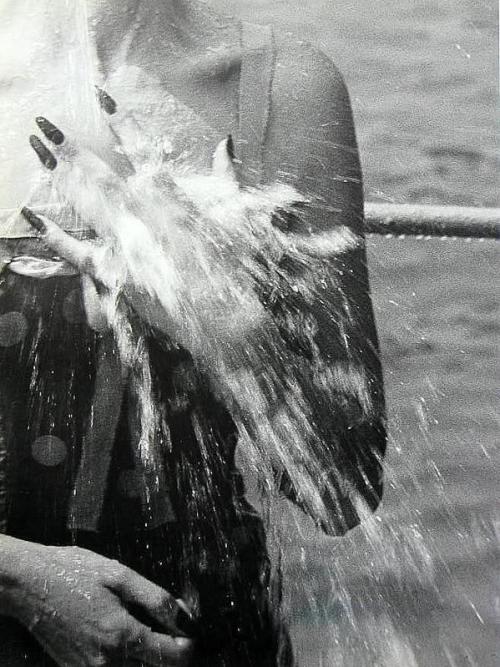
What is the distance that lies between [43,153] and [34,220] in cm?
12

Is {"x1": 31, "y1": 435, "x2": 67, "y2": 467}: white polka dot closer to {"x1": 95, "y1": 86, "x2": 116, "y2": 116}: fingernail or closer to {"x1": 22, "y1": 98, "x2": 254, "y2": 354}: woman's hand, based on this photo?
{"x1": 22, "y1": 98, "x2": 254, "y2": 354}: woman's hand

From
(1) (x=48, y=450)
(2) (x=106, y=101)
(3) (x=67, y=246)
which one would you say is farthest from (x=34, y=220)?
(1) (x=48, y=450)

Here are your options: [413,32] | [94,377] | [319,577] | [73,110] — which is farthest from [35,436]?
[413,32]

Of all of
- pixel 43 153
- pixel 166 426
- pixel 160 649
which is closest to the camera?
pixel 160 649

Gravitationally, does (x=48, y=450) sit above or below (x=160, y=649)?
above

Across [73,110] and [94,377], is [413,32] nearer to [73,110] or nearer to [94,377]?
[73,110]

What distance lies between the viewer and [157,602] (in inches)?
36.2

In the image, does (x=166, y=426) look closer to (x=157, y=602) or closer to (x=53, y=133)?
(x=157, y=602)

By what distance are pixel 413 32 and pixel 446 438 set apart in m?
0.71

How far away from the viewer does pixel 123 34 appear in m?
1.20

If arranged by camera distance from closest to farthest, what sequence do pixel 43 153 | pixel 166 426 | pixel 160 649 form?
pixel 160 649 → pixel 166 426 → pixel 43 153

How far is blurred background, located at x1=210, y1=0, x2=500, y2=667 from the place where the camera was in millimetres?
936

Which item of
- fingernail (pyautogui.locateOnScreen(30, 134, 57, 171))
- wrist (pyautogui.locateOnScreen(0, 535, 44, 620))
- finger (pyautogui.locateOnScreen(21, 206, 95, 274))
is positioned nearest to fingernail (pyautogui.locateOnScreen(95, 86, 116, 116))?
fingernail (pyautogui.locateOnScreen(30, 134, 57, 171))

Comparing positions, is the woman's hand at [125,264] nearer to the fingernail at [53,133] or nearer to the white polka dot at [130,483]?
the fingernail at [53,133]
